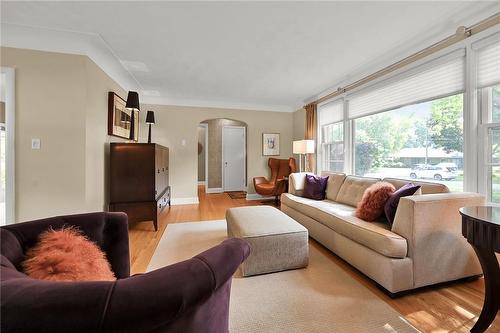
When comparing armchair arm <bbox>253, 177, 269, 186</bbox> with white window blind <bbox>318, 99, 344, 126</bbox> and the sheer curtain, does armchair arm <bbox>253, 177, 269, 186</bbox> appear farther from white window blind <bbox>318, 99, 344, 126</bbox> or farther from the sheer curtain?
white window blind <bbox>318, 99, 344, 126</bbox>

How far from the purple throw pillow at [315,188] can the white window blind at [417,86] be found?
1232mm

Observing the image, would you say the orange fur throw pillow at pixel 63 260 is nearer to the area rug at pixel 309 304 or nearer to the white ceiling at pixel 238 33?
the area rug at pixel 309 304

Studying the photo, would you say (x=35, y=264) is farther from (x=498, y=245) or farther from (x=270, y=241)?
(x=498, y=245)

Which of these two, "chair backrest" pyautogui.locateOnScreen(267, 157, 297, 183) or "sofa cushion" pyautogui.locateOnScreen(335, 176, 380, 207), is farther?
"chair backrest" pyautogui.locateOnScreen(267, 157, 297, 183)

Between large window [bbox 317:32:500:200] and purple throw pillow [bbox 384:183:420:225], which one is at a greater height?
large window [bbox 317:32:500:200]

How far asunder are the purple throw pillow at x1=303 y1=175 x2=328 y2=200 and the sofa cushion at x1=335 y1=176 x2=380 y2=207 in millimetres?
291

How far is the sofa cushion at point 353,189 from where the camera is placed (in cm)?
283

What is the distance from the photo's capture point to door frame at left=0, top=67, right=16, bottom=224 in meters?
2.35

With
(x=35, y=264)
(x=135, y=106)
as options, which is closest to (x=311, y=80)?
(x=135, y=106)

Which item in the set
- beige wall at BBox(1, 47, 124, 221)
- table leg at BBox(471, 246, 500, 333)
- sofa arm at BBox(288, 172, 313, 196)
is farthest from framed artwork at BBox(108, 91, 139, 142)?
table leg at BBox(471, 246, 500, 333)

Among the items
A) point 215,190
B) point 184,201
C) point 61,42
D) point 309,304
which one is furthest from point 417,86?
point 215,190

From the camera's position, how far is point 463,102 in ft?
7.24

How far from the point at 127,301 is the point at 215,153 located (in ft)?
21.6

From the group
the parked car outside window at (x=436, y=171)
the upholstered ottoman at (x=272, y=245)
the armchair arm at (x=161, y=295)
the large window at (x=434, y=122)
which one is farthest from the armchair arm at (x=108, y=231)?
the parked car outside window at (x=436, y=171)
